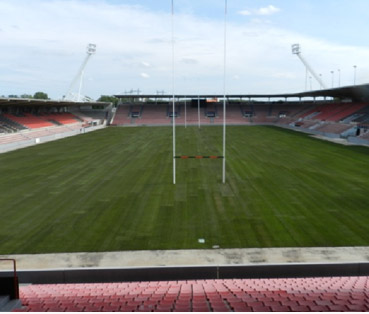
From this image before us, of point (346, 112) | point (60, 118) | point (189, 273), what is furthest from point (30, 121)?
point (346, 112)

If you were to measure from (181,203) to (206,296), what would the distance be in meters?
10.5

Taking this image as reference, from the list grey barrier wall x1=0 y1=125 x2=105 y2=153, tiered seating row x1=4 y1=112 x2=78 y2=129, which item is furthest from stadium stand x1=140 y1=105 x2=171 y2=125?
grey barrier wall x1=0 y1=125 x2=105 y2=153

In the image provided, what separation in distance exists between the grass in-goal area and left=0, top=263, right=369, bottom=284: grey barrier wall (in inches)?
94.2

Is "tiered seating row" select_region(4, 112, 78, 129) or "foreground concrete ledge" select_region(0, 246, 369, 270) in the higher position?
"tiered seating row" select_region(4, 112, 78, 129)

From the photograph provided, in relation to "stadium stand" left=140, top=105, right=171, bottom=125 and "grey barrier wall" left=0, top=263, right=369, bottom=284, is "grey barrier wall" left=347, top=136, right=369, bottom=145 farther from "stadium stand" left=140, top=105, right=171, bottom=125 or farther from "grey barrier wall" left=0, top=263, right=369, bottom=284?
"stadium stand" left=140, top=105, right=171, bottom=125

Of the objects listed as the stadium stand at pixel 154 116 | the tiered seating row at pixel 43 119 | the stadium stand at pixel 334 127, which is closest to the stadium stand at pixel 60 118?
the tiered seating row at pixel 43 119

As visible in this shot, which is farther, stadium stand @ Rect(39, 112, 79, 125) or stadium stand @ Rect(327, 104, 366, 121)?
stadium stand @ Rect(39, 112, 79, 125)

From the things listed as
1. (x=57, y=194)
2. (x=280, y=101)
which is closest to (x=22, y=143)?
(x=57, y=194)

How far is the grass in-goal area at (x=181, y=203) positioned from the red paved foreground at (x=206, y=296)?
3454 mm

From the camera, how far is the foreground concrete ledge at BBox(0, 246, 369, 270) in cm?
1096

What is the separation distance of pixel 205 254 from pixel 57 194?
1156 centimetres

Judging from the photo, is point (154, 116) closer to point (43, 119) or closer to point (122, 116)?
point (122, 116)

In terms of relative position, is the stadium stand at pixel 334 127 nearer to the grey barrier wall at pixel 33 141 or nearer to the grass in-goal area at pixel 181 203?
the grass in-goal area at pixel 181 203

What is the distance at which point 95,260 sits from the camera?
1129 cm
